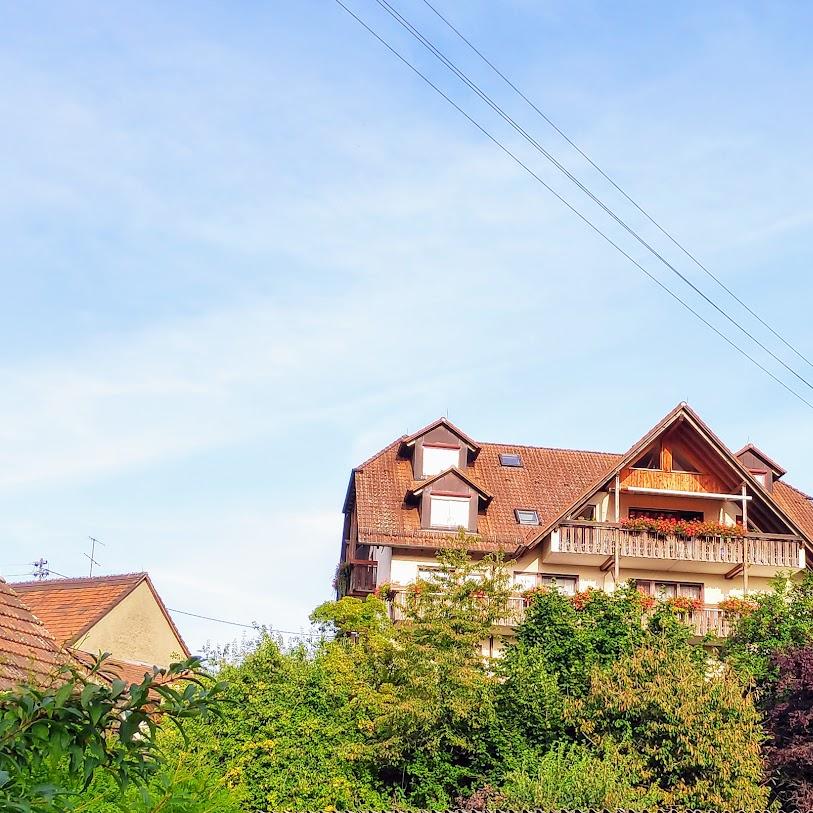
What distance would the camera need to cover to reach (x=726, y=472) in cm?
3706

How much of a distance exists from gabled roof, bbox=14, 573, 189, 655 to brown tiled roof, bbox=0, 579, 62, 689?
25304 millimetres

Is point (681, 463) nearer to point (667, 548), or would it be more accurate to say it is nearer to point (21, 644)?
point (667, 548)

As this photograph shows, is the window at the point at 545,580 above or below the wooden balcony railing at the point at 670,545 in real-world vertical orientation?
below

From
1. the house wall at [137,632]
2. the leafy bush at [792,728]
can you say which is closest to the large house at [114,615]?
the house wall at [137,632]

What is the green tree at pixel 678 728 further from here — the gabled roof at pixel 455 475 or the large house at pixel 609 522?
the gabled roof at pixel 455 475

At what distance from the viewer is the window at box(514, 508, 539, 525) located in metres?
38.7

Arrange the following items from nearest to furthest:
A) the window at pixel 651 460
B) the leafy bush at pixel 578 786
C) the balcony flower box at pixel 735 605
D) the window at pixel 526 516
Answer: the leafy bush at pixel 578 786
the balcony flower box at pixel 735 605
the window at pixel 651 460
the window at pixel 526 516

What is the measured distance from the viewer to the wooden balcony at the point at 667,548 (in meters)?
35.5

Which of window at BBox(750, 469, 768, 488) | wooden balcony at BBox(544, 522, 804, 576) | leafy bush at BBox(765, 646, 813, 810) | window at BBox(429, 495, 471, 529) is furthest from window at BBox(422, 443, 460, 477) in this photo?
leafy bush at BBox(765, 646, 813, 810)

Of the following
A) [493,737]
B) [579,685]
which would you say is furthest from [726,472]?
[493,737]

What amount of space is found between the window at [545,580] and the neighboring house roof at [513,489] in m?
0.90

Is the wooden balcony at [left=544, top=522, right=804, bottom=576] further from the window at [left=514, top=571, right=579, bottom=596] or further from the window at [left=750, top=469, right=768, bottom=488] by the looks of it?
the window at [left=750, top=469, right=768, bottom=488]

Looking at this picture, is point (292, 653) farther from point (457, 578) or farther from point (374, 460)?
point (374, 460)

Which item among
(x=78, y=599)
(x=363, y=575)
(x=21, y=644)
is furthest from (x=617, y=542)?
(x=21, y=644)
